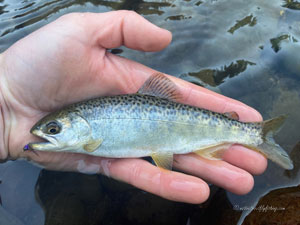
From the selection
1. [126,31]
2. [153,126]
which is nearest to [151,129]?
[153,126]

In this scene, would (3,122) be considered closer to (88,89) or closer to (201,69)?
(88,89)

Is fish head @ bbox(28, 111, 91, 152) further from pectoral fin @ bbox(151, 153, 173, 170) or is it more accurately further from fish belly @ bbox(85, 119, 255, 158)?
pectoral fin @ bbox(151, 153, 173, 170)

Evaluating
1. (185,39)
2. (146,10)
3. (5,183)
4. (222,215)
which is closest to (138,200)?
(222,215)

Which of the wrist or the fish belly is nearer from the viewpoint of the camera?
the fish belly

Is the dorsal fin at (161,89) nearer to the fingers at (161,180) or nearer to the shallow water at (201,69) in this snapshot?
the fingers at (161,180)

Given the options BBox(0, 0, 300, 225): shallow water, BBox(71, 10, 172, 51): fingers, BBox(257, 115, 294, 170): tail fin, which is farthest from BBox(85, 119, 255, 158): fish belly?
BBox(71, 10, 172, 51): fingers

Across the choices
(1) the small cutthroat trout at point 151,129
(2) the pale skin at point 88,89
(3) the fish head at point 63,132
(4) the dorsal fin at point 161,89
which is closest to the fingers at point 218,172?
(2) the pale skin at point 88,89
